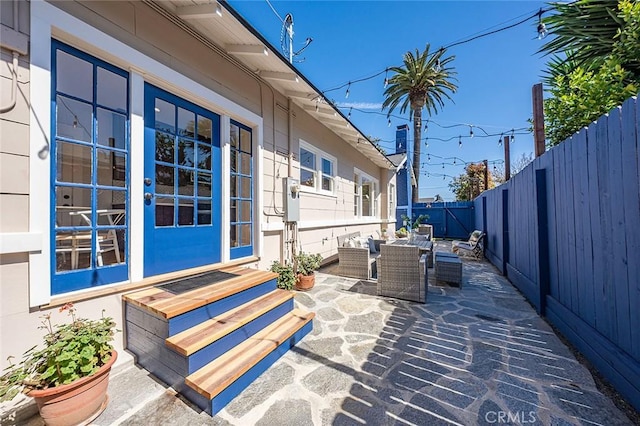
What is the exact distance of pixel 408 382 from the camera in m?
1.98

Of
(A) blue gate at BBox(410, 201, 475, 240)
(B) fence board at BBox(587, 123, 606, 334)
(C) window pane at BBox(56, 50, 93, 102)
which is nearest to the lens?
(C) window pane at BBox(56, 50, 93, 102)

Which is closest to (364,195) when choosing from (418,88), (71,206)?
(418,88)

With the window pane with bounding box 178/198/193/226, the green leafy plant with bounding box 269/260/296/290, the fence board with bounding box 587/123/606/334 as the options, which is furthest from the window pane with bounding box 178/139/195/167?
the fence board with bounding box 587/123/606/334

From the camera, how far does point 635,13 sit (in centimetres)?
241

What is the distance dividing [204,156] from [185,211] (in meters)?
0.74

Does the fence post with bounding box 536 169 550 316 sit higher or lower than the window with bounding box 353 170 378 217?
lower

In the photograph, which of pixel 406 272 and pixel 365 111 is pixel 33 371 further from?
pixel 365 111

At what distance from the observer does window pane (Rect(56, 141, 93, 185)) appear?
231 centimetres

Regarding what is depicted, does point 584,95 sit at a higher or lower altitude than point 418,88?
lower

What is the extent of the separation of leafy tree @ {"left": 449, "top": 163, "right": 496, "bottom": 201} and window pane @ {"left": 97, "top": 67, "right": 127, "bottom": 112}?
61.5ft

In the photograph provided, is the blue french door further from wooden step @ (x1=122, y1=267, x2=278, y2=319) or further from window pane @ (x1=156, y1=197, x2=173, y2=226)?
wooden step @ (x1=122, y1=267, x2=278, y2=319)

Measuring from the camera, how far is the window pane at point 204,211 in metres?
3.05

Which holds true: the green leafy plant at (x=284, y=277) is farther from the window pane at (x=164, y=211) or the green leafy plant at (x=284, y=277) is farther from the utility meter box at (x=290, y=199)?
the window pane at (x=164, y=211)

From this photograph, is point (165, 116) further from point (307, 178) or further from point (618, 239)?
point (618, 239)
